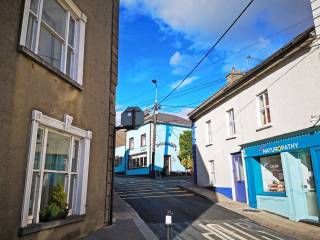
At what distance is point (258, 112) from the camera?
14.4 m

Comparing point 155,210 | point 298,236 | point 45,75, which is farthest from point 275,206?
point 45,75

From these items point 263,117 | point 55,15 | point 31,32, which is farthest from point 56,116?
point 263,117

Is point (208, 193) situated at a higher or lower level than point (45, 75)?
lower

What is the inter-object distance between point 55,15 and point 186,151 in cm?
2920

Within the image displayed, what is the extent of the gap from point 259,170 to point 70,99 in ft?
34.0

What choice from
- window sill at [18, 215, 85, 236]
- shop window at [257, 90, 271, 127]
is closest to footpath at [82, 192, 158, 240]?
window sill at [18, 215, 85, 236]

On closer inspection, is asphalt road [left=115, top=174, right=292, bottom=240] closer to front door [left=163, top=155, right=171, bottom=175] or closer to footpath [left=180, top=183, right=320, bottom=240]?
footpath [left=180, top=183, right=320, bottom=240]

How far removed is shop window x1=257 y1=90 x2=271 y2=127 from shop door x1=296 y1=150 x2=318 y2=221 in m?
2.52

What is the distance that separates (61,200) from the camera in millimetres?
6625

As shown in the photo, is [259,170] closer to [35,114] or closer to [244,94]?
[244,94]

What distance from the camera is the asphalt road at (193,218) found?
9055 mm

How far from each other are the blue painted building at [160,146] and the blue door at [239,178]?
19.0 metres

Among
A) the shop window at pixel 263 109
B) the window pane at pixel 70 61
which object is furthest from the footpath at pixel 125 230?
the shop window at pixel 263 109

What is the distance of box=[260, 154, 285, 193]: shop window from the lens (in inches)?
520
